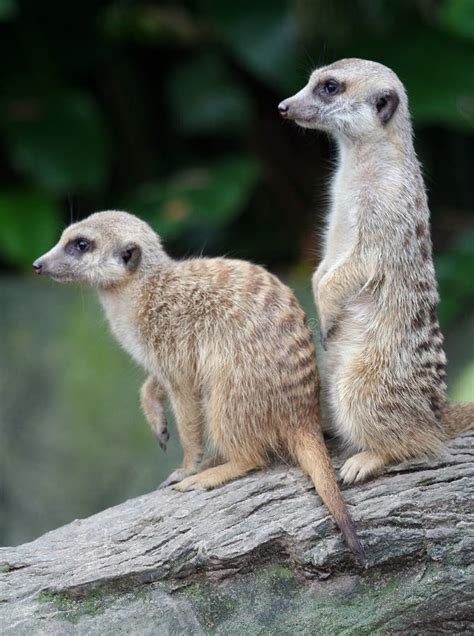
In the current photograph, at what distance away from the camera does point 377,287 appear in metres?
2.58

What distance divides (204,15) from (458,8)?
1.38m

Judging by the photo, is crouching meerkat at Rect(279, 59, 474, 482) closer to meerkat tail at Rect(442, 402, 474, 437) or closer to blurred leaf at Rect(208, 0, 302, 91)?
meerkat tail at Rect(442, 402, 474, 437)

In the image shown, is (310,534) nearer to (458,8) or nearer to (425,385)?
(425,385)

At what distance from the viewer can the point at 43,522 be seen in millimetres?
4914

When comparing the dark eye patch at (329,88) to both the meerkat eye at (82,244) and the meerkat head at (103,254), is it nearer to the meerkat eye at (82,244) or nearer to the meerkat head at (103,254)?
the meerkat head at (103,254)

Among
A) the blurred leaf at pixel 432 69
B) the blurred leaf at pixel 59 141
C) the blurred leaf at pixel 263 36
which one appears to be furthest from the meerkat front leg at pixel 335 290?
the blurred leaf at pixel 59 141

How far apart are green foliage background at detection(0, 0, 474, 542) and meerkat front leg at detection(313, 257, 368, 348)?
1896 millimetres

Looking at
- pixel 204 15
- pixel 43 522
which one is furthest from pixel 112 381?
pixel 204 15

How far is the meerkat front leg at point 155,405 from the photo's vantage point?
2.79m

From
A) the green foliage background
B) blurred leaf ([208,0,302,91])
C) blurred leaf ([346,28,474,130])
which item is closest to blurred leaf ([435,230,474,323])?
the green foliage background

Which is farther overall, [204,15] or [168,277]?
[204,15]

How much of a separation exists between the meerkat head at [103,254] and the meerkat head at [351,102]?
50 centimetres

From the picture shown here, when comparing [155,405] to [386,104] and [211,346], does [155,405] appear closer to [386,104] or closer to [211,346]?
[211,346]

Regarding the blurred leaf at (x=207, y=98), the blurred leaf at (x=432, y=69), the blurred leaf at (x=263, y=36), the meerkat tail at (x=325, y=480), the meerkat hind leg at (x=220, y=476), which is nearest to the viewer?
the meerkat tail at (x=325, y=480)
